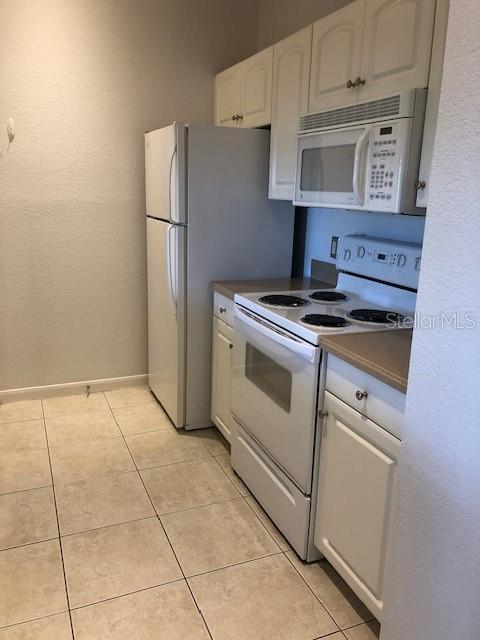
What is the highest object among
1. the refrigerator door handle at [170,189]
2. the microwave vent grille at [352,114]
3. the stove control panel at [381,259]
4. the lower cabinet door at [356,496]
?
the microwave vent grille at [352,114]

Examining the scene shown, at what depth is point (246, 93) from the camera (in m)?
2.94

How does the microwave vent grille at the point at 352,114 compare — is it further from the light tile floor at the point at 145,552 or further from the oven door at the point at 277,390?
the light tile floor at the point at 145,552

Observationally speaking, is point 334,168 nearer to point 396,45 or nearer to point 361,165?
point 361,165

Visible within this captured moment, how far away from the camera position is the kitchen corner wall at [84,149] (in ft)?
10.0

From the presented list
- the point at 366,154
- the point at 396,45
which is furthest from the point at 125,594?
the point at 396,45

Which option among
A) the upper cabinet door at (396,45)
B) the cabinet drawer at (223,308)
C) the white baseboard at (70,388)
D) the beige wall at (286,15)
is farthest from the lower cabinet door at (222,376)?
the beige wall at (286,15)

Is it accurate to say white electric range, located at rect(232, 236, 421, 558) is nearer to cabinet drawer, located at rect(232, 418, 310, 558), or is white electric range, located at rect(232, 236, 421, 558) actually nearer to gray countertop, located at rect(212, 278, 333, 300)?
cabinet drawer, located at rect(232, 418, 310, 558)

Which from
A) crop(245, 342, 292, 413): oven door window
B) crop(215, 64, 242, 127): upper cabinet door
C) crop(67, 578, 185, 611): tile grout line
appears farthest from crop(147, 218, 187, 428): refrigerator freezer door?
crop(67, 578, 185, 611): tile grout line

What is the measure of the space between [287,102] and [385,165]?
2.92 feet

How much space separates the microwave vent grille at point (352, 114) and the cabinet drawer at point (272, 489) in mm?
1414

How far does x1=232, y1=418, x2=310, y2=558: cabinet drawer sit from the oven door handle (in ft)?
1.78

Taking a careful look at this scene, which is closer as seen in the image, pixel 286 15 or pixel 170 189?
pixel 170 189

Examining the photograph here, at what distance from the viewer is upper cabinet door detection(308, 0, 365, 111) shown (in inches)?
77.9

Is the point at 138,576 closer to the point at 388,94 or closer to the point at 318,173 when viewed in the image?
the point at 318,173
